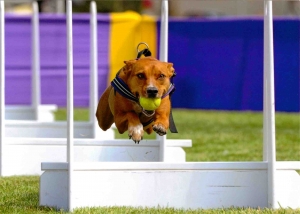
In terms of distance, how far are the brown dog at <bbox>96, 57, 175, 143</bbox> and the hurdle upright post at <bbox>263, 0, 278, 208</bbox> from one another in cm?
62

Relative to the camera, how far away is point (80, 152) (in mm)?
6613

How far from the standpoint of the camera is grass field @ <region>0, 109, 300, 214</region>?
5.01m

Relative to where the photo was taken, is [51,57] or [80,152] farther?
[51,57]

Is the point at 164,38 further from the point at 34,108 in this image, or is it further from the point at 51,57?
the point at 51,57

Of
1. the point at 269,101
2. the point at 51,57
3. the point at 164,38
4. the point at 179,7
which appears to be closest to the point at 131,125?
the point at 269,101

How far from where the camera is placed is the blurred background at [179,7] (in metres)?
18.0

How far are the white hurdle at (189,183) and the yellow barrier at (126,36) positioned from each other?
352 inches

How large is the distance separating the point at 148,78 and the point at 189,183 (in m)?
0.76

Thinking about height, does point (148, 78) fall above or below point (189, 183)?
above

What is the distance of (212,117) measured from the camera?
12.8 m

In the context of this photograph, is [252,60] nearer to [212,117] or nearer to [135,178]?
[212,117]

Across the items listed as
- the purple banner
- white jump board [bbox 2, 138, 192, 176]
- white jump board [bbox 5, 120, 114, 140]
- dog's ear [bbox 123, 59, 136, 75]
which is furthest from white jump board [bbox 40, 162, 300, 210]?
the purple banner

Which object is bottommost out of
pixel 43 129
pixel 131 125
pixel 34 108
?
pixel 43 129

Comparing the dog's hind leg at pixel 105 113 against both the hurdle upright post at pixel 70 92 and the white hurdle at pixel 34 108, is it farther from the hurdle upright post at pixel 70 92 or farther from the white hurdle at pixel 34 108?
the white hurdle at pixel 34 108
